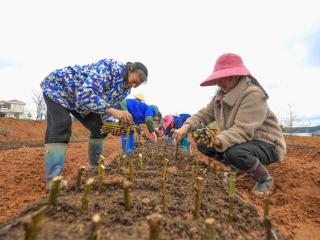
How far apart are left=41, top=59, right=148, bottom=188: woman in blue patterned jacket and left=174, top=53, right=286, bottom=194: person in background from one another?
31.1 inches

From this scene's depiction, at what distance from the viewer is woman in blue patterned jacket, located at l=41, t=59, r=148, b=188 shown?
10.7 ft

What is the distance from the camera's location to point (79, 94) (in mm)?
A: 3322

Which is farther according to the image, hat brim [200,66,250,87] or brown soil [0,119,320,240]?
hat brim [200,66,250,87]

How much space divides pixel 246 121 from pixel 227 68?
57 centimetres

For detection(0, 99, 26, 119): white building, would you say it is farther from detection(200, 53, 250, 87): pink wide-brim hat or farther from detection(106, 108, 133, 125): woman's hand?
detection(200, 53, 250, 87): pink wide-brim hat

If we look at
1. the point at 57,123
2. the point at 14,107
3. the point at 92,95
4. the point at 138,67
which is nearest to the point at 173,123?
the point at 138,67

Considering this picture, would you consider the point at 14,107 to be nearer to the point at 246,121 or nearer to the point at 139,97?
the point at 139,97

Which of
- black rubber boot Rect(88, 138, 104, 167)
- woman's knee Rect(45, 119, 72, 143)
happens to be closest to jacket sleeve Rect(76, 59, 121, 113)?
woman's knee Rect(45, 119, 72, 143)

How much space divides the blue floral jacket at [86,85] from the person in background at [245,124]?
87cm

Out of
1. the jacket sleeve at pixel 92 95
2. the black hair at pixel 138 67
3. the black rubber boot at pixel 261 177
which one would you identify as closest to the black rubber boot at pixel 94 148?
the jacket sleeve at pixel 92 95

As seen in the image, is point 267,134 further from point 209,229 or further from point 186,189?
point 209,229

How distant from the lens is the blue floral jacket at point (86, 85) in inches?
131

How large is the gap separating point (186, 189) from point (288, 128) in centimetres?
2874

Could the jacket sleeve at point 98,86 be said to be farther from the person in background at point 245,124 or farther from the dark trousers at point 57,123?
the person in background at point 245,124
